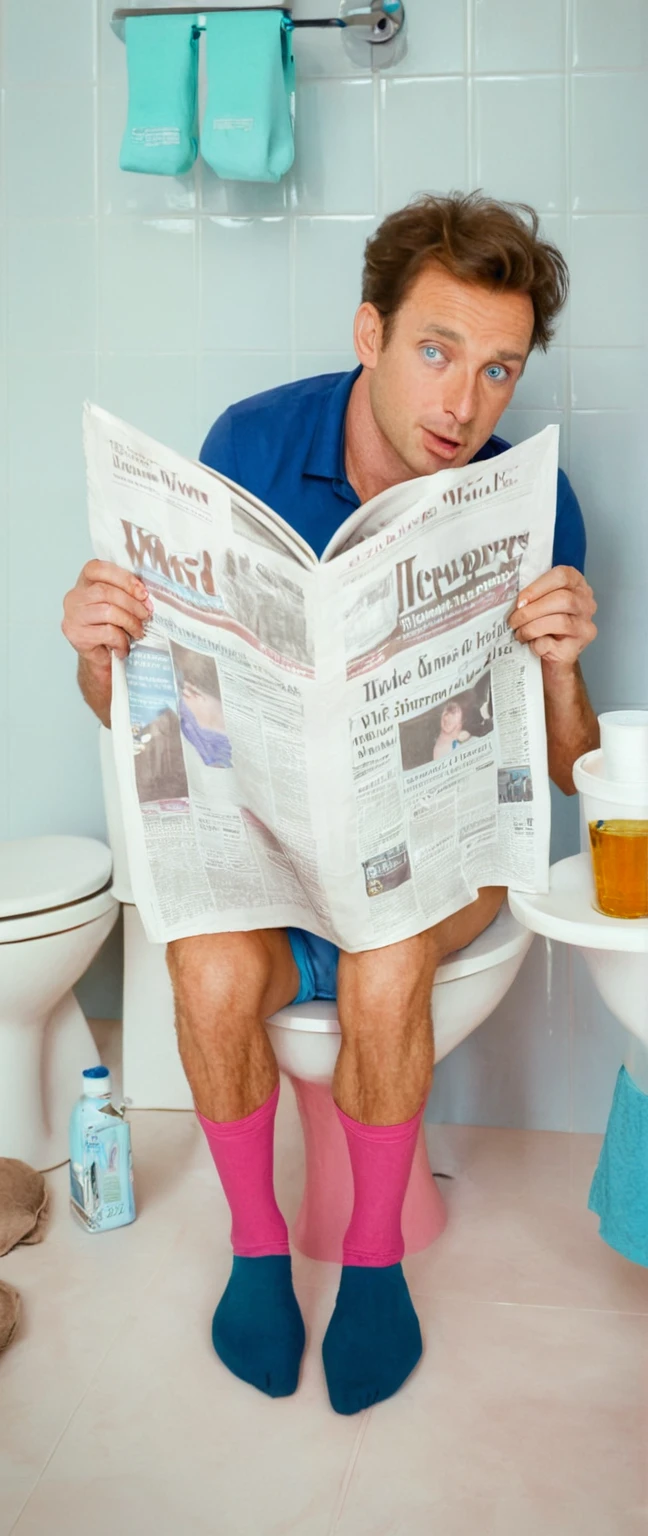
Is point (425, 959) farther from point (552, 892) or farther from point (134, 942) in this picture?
point (134, 942)

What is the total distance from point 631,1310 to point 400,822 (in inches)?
21.1

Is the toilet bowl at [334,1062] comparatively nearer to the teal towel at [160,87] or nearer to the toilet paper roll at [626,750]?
the toilet paper roll at [626,750]

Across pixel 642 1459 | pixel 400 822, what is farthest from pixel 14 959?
pixel 642 1459

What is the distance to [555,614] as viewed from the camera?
104cm

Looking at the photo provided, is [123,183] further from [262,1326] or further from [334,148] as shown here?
[262,1326]

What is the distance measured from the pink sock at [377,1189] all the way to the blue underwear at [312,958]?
14cm

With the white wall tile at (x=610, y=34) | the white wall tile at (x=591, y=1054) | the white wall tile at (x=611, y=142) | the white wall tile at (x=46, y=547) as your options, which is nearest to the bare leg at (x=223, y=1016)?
the white wall tile at (x=591, y=1054)

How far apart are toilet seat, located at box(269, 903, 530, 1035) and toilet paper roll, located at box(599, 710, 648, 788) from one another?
0.29m

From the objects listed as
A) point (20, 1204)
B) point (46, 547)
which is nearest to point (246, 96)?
point (46, 547)

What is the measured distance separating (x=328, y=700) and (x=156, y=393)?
0.76 metres

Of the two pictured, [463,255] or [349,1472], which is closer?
[349,1472]

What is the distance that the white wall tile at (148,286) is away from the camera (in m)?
1.55

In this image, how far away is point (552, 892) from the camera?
3.41ft

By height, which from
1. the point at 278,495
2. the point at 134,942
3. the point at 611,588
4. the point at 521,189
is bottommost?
the point at 134,942
